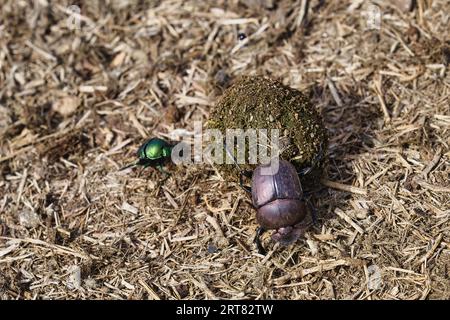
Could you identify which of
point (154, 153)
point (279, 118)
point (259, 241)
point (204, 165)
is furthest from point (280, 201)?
point (154, 153)

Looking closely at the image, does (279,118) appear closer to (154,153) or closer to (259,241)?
(259,241)

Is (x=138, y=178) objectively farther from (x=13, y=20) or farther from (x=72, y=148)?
(x=13, y=20)

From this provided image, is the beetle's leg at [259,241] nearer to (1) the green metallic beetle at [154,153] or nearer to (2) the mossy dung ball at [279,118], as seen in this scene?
(2) the mossy dung ball at [279,118]

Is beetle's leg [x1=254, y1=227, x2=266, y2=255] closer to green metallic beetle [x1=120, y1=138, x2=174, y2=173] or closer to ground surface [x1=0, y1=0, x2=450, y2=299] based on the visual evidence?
ground surface [x1=0, y1=0, x2=450, y2=299]

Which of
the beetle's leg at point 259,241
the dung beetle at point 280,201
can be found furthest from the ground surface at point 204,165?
the dung beetle at point 280,201

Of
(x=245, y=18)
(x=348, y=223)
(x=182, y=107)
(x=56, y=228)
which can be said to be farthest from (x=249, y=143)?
(x=245, y=18)
